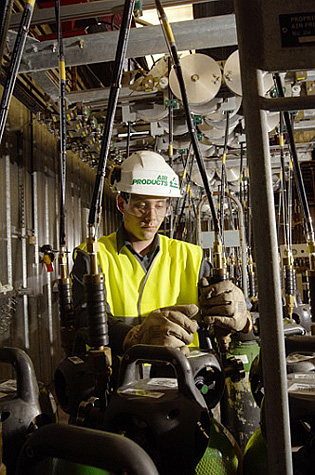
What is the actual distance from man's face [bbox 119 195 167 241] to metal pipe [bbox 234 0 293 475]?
128 cm

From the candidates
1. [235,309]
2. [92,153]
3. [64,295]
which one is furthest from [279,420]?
[92,153]

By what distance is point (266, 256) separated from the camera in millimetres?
568

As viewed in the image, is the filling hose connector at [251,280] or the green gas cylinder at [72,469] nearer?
the green gas cylinder at [72,469]

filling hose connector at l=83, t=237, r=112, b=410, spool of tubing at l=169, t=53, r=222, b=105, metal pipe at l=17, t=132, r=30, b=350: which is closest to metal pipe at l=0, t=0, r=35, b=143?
filling hose connector at l=83, t=237, r=112, b=410

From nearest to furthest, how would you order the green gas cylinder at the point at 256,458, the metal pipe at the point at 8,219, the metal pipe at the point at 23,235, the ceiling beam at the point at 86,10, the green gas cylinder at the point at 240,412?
the green gas cylinder at the point at 256,458 < the green gas cylinder at the point at 240,412 < the ceiling beam at the point at 86,10 < the metal pipe at the point at 8,219 < the metal pipe at the point at 23,235

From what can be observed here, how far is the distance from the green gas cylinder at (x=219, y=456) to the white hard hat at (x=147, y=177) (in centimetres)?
112

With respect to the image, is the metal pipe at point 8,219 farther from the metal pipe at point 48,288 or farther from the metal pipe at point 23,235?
the metal pipe at point 48,288

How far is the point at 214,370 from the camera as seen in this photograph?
100 cm

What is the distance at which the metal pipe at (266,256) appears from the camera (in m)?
0.55

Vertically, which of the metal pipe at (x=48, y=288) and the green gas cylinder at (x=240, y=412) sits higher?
the metal pipe at (x=48, y=288)

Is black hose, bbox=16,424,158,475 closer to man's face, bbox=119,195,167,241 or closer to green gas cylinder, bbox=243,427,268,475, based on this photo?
green gas cylinder, bbox=243,427,268,475

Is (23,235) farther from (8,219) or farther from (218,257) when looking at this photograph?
(218,257)

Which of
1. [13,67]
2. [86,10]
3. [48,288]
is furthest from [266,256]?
[48,288]

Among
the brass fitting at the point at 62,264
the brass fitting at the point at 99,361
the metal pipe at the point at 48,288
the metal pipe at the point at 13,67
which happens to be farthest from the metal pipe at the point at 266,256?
the metal pipe at the point at 48,288
